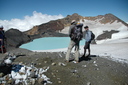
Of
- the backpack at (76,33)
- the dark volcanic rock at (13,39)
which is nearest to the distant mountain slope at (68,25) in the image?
the dark volcanic rock at (13,39)

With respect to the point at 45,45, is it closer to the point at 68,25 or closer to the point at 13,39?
the point at 13,39

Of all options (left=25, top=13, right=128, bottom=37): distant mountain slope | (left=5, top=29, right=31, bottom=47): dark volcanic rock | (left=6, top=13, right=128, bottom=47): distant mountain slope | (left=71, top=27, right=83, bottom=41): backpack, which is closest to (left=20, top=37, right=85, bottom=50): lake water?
(left=5, top=29, right=31, bottom=47): dark volcanic rock

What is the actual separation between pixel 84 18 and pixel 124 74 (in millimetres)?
40414

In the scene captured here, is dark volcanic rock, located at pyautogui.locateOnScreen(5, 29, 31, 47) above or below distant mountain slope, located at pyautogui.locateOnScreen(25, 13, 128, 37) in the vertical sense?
below

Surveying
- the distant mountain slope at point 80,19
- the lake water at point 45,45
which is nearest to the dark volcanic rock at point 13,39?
the lake water at point 45,45

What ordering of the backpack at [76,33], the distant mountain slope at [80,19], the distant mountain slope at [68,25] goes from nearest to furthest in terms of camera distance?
the backpack at [76,33], the distant mountain slope at [68,25], the distant mountain slope at [80,19]

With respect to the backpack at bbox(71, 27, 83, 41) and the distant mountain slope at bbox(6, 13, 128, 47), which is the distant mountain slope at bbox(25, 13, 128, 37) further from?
the backpack at bbox(71, 27, 83, 41)

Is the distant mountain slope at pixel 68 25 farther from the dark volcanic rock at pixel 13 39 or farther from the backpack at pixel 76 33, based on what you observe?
the backpack at pixel 76 33

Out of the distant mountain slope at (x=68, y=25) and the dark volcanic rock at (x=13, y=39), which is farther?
the distant mountain slope at (x=68, y=25)

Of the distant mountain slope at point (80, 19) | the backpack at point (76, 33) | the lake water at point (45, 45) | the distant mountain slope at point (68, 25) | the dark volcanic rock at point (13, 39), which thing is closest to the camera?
the backpack at point (76, 33)

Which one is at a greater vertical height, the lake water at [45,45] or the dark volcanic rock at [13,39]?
the dark volcanic rock at [13,39]

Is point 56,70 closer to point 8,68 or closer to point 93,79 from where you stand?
point 93,79

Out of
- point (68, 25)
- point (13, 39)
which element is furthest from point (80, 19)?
point (13, 39)

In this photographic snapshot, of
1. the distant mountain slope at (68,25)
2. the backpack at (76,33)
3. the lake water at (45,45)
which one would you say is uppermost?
the distant mountain slope at (68,25)
